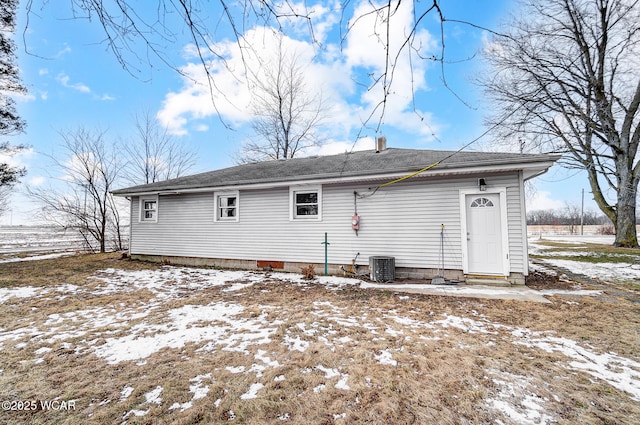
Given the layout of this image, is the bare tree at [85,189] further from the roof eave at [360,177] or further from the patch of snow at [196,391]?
the patch of snow at [196,391]

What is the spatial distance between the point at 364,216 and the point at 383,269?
161 cm

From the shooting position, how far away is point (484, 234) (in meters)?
6.73

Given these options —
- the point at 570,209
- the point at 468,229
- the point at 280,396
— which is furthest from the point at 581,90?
the point at 570,209

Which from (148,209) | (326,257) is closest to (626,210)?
(326,257)

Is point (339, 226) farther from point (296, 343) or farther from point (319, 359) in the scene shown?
point (319, 359)

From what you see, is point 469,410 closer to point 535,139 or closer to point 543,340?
point 543,340

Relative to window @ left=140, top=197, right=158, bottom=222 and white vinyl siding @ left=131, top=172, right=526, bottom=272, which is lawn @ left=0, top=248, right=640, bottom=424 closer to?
white vinyl siding @ left=131, top=172, right=526, bottom=272

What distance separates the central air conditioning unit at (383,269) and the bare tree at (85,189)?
1425 cm

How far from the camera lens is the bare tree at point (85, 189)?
1380cm

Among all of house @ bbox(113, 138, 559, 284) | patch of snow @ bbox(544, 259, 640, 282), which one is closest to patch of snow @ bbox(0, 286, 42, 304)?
house @ bbox(113, 138, 559, 284)

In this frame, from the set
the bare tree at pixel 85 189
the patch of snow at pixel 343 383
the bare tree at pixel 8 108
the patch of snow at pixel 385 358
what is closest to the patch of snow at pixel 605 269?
the patch of snow at pixel 385 358

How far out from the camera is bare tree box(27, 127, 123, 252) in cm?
1380

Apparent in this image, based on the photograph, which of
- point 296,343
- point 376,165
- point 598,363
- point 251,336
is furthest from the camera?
point 376,165

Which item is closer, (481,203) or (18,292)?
(18,292)
